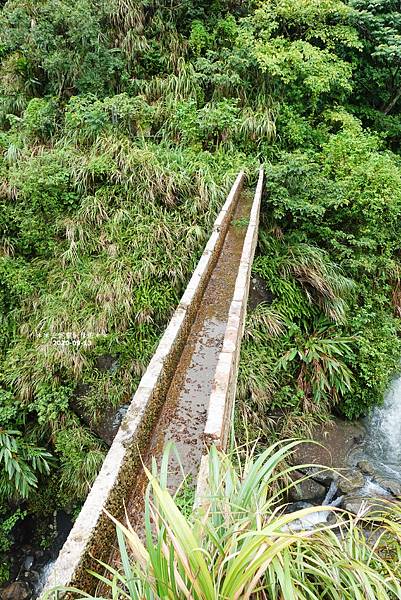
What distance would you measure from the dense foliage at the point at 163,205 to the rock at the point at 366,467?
76 centimetres

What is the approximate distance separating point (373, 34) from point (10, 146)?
7.44m

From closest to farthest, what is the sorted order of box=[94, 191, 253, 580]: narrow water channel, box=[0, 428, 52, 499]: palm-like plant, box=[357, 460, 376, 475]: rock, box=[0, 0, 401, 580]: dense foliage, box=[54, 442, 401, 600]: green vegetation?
1. box=[54, 442, 401, 600]: green vegetation
2. box=[94, 191, 253, 580]: narrow water channel
3. box=[0, 428, 52, 499]: palm-like plant
4. box=[0, 0, 401, 580]: dense foliage
5. box=[357, 460, 376, 475]: rock

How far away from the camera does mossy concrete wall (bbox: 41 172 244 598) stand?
2305mm

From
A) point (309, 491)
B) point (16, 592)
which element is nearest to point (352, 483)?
point (309, 491)

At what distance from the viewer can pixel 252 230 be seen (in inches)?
244

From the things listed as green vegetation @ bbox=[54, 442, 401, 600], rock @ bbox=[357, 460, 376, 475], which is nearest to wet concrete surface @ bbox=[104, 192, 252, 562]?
green vegetation @ bbox=[54, 442, 401, 600]

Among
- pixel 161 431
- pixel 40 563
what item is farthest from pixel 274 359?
pixel 40 563

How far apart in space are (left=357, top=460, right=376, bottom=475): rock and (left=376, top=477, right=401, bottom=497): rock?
144 mm

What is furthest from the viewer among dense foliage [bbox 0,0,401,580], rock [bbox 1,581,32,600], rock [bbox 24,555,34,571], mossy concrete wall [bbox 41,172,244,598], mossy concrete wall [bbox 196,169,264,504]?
dense foliage [bbox 0,0,401,580]

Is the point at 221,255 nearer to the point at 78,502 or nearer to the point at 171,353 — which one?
the point at 171,353

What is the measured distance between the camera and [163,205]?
23.9 feet

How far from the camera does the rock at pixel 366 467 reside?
6273 mm

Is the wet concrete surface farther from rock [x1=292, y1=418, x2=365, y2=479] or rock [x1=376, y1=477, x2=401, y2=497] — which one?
rock [x1=376, y1=477, x2=401, y2=497]

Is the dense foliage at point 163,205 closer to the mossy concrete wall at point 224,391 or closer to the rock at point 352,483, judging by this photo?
the rock at point 352,483
